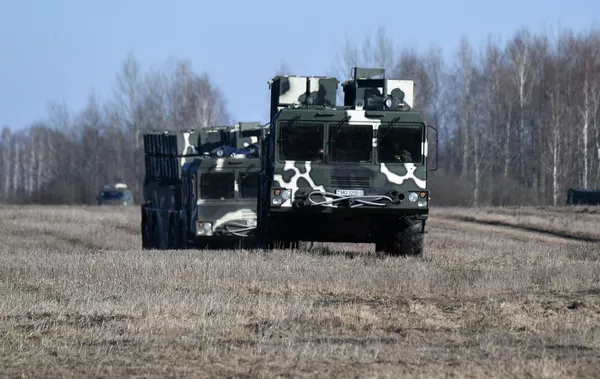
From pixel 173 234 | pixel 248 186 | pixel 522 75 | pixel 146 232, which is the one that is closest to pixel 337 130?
pixel 248 186

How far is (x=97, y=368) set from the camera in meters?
9.76

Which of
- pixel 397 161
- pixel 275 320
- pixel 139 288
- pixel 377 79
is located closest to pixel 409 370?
pixel 275 320

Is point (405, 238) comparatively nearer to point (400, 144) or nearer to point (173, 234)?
point (400, 144)

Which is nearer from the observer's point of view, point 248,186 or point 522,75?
point 248,186

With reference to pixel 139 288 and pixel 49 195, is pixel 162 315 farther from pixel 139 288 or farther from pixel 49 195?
pixel 49 195

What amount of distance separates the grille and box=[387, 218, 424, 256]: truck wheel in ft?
4.02

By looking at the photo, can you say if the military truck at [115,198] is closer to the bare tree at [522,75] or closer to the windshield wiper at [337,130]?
the bare tree at [522,75]

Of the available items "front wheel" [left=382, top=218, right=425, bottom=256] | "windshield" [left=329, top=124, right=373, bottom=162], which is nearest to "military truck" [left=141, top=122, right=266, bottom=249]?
"front wheel" [left=382, top=218, right=425, bottom=256]

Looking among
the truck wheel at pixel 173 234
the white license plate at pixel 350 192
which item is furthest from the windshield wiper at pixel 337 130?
the truck wheel at pixel 173 234

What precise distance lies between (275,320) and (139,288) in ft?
11.8

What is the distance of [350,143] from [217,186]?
7630mm

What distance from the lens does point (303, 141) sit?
2247 cm

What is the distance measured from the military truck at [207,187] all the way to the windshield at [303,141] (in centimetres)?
712

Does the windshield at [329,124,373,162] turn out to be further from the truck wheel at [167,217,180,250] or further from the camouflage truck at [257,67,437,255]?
the truck wheel at [167,217,180,250]
